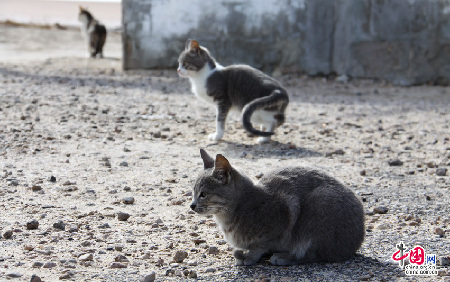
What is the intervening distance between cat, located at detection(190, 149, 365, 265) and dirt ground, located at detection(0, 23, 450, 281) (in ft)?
0.34

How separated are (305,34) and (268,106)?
542 cm

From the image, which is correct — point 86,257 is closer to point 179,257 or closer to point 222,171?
point 179,257

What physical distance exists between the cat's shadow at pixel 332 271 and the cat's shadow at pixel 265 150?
2.81 metres

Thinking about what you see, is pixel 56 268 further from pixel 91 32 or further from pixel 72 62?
pixel 91 32

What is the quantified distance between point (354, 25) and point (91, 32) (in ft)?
22.5

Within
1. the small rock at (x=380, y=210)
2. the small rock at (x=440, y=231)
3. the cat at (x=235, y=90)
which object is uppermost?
the cat at (x=235, y=90)

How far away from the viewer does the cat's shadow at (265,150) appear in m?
6.58

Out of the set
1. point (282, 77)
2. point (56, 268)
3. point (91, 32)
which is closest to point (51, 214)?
point (56, 268)

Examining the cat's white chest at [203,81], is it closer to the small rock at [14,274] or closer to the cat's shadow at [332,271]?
the cat's shadow at [332,271]

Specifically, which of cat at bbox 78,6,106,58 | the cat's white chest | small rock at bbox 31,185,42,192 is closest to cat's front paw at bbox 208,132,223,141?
the cat's white chest

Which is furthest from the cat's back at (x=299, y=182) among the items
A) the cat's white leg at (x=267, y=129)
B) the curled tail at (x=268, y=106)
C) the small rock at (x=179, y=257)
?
the cat's white leg at (x=267, y=129)

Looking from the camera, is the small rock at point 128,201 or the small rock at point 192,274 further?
the small rock at point 128,201

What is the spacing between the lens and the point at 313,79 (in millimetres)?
12055

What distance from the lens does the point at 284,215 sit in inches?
146
